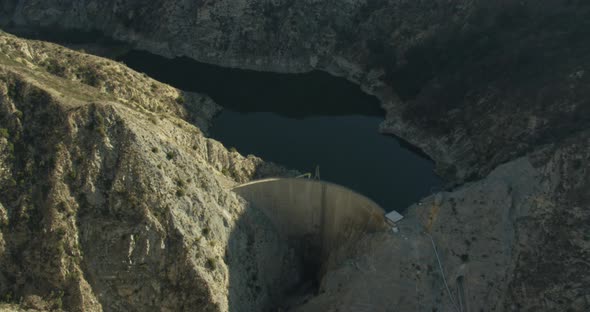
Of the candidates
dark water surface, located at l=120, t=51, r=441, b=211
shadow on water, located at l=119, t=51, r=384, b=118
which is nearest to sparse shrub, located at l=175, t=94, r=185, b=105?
dark water surface, located at l=120, t=51, r=441, b=211

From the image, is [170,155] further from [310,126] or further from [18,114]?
[310,126]

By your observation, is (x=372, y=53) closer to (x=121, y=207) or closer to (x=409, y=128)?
(x=409, y=128)

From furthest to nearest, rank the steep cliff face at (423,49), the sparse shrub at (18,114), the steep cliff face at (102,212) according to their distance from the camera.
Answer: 1. the steep cliff face at (423,49)
2. the sparse shrub at (18,114)
3. the steep cliff face at (102,212)

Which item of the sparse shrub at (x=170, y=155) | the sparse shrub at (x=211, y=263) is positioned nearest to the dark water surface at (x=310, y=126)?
the sparse shrub at (x=170, y=155)

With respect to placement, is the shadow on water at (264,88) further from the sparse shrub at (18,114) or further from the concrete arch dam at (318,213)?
the sparse shrub at (18,114)

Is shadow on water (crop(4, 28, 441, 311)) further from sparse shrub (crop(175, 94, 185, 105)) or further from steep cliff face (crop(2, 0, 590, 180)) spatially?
sparse shrub (crop(175, 94, 185, 105))

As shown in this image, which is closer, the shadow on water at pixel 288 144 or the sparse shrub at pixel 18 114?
the sparse shrub at pixel 18 114
